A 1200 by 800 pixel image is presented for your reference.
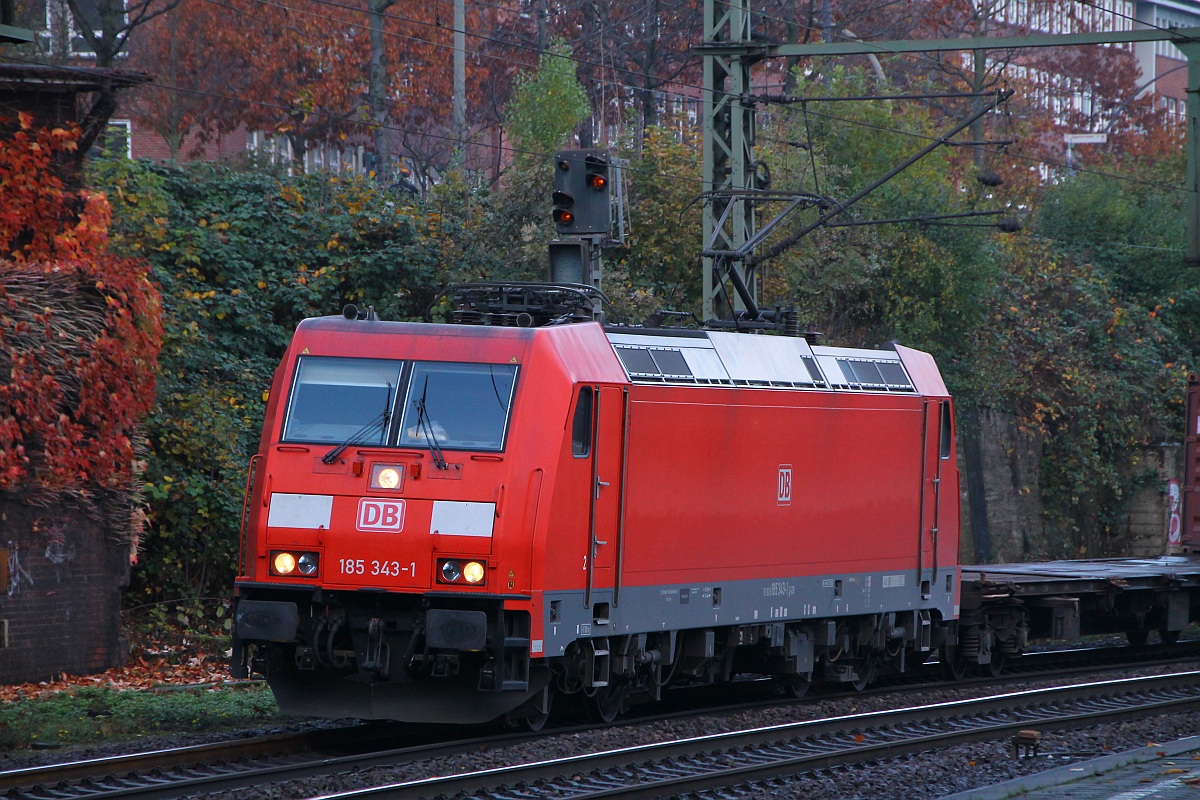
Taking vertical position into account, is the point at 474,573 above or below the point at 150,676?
above

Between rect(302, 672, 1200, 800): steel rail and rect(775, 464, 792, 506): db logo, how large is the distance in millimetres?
2057

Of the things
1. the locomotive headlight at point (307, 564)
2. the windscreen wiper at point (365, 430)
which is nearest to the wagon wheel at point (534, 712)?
the locomotive headlight at point (307, 564)

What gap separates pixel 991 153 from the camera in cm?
4791

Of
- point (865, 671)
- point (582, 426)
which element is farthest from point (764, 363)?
point (865, 671)

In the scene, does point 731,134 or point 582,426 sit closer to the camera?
point 582,426

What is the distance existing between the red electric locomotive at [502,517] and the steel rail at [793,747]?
100 centimetres

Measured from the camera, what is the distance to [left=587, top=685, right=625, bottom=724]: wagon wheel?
13.4 m

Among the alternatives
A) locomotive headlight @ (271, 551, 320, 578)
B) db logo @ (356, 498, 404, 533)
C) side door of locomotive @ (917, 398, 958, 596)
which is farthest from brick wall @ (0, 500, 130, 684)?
side door of locomotive @ (917, 398, 958, 596)

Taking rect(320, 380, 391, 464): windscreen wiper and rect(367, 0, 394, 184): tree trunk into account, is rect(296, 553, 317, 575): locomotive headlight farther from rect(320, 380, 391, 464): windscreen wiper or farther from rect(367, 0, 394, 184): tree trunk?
rect(367, 0, 394, 184): tree trunk

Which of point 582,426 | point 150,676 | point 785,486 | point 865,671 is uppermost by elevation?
point 582,426

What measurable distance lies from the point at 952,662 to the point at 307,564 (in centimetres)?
917

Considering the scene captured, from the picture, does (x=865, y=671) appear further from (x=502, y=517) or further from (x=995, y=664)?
(x=502, y=517)

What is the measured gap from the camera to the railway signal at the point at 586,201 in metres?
17.0

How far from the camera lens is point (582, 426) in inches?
482
